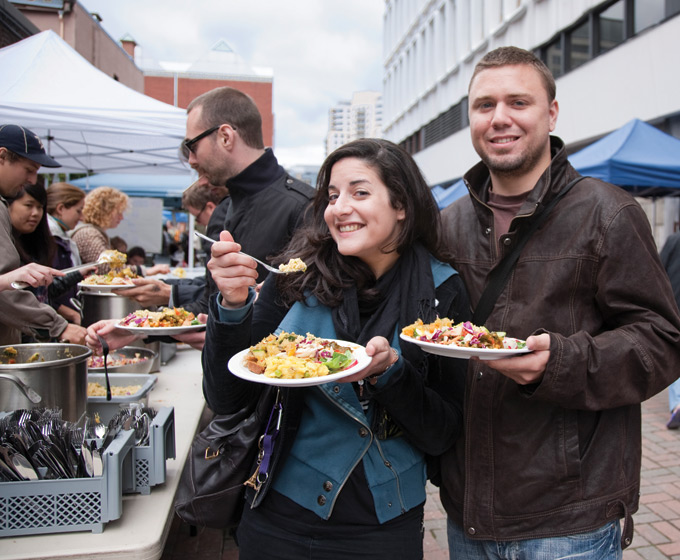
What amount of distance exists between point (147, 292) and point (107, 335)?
886 mm

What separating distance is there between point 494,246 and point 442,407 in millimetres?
612

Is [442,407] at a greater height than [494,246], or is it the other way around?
[494,246]

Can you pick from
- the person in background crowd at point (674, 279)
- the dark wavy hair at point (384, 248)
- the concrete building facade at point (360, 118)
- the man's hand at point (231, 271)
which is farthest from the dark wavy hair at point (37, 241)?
the concrete building facade at point (360, 118)

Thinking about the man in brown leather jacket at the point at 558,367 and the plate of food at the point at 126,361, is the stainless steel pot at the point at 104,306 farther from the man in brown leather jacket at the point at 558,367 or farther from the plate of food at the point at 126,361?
the man in brown leather jacket at the point at 558,367

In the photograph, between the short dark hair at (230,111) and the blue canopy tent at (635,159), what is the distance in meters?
4.46

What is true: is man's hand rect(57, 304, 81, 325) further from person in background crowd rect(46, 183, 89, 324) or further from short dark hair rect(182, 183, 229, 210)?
short dark hair rect(182, 183, 229, 210)

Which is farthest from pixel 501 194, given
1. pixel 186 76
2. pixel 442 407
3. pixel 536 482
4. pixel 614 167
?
pixel 186 76

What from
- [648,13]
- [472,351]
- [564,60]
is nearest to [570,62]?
[564,60]

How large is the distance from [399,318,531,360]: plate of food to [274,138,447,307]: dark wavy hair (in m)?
0.34

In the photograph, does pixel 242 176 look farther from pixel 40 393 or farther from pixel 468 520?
pixel 468 520

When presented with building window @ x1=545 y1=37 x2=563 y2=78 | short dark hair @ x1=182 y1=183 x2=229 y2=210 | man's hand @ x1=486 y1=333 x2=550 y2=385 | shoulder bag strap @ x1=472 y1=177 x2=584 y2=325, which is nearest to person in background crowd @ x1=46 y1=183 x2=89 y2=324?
short dark hair @ x1=182 y1=183 x2=229 y2=210

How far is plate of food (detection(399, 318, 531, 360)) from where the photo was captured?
1.47 meters

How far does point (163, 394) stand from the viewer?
326cm

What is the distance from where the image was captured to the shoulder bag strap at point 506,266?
1.81 meters
